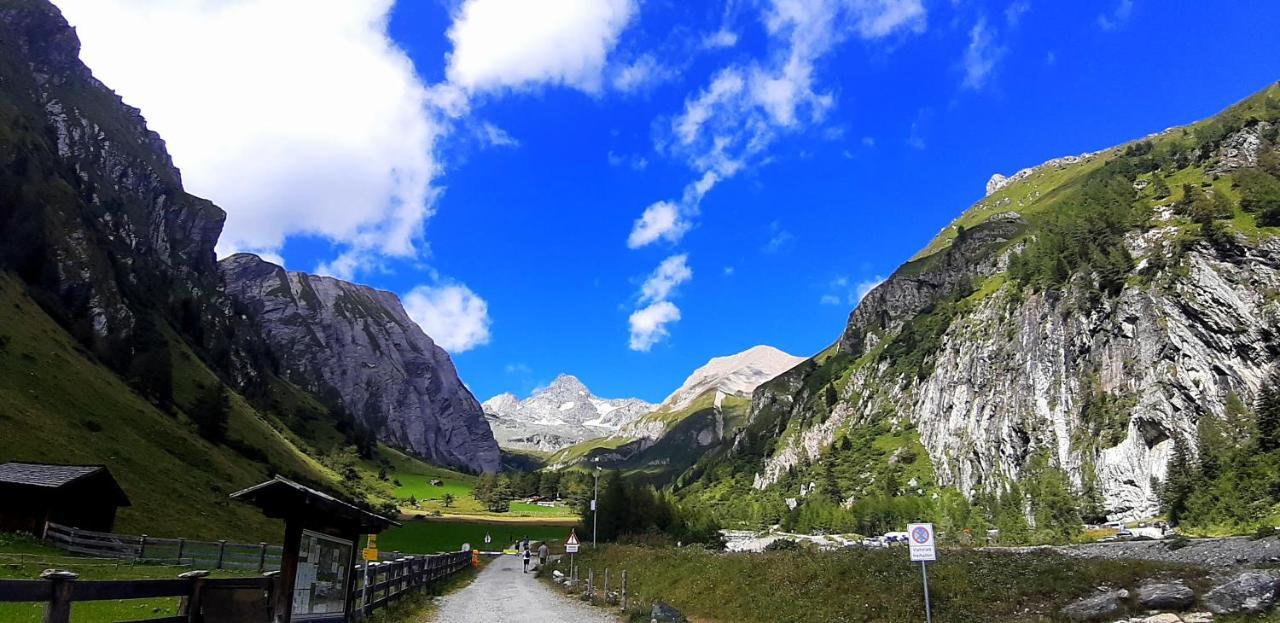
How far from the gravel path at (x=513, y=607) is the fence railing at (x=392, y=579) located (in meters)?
1.79

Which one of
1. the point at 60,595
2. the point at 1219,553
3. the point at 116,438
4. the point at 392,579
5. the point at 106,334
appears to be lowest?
the point at 392,579

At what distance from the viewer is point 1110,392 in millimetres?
86188

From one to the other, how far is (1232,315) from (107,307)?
574 ft

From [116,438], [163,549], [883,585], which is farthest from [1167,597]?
[116,438]

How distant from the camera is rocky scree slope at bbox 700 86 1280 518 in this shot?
7319 centimetres

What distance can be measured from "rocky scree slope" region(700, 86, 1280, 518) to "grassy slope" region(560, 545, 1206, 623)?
61785mm

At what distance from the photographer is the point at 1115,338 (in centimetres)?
8906

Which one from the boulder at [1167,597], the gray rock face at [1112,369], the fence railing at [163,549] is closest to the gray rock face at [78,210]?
the fence railing at [163,549]

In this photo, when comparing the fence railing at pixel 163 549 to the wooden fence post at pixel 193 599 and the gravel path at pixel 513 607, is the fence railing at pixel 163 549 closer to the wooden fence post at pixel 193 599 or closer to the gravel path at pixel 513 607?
the gravel path at pixel 513 607

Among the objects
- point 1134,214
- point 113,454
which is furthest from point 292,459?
point 1134,214

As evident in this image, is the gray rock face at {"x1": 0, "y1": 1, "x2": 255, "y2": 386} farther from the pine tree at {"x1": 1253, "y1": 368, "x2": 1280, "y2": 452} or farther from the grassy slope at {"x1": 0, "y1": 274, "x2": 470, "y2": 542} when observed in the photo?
the pine tree at {"x1": 1253, "y1": 368, "x2": 1280, "y2": 452}

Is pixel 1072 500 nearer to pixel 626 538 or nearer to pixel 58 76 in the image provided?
pixel 626 538

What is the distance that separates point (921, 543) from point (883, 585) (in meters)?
7.94

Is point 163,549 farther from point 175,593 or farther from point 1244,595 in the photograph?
point 1244,595
